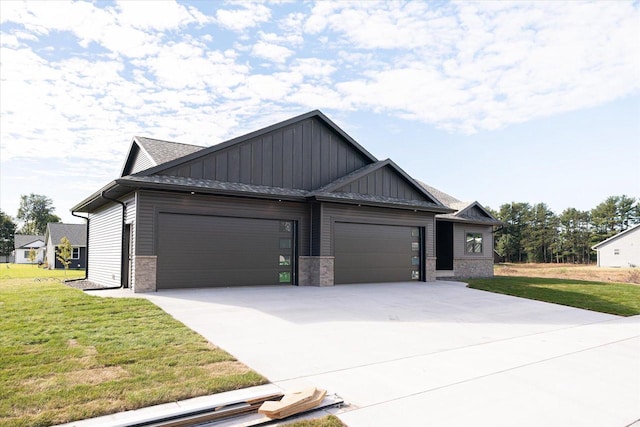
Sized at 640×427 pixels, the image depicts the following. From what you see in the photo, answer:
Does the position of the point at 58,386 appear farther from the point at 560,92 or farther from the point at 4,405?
the point at 560,92

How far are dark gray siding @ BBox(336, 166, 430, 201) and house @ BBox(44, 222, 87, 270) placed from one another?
97.5 feet

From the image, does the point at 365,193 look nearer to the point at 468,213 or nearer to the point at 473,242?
the point at 468,213

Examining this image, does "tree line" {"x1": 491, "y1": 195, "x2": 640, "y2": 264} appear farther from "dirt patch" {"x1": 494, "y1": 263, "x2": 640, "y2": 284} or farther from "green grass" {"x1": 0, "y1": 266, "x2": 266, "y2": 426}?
"green grass" {"x1": 0, "y1": 266, "x2": 266, "y2": 426}

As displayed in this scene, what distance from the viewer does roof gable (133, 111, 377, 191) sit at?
42.6ft

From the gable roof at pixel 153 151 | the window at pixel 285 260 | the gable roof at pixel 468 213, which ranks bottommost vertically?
the window at pixel 285 260

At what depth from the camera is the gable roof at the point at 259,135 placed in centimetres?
1220

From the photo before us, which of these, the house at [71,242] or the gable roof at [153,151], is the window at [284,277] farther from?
the house at [71,242]

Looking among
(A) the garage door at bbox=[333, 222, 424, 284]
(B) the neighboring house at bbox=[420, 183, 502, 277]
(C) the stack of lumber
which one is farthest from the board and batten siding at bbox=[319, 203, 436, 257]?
(C) the stack of lumber

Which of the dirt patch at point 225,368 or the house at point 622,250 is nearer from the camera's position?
the dirt patch at point 225,368

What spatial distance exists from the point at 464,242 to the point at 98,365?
19983 millimetres

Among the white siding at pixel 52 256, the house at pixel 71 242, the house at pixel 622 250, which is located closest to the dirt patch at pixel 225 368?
the house at pixel 71 242

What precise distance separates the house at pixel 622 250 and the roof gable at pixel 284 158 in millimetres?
40961

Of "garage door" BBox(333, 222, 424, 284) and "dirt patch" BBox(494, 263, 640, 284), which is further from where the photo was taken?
"dirt patch" BBox(494, 263, 640, 284)

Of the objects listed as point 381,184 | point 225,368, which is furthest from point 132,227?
point 381,184
